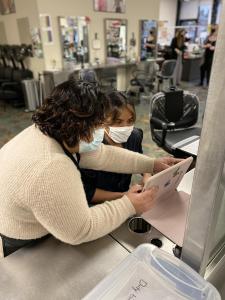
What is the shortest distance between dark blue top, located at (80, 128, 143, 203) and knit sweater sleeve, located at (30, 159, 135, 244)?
44 cm

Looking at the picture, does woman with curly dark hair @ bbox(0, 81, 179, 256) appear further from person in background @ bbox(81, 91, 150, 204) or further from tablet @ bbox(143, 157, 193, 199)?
person in background @ bbox(81, 91, 150, 204)

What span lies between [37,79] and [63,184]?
16.0ft

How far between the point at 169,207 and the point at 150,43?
6.24 metres

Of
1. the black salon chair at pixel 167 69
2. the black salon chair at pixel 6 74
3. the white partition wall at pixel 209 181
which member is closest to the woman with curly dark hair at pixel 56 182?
the white partition wall at pixel 209 181

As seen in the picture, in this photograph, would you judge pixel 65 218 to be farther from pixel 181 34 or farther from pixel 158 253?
pixel 181 34

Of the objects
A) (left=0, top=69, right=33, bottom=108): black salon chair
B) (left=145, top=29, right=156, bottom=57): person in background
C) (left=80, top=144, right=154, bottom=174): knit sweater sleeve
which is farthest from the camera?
(left=145, top=29, right=156, bottom=57): person in background

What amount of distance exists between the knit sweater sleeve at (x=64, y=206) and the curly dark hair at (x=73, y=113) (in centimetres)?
11

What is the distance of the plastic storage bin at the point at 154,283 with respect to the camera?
2.22ft

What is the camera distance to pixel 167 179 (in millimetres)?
1014

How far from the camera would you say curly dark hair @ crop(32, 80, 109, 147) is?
799 mm

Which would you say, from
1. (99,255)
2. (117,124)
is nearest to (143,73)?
(117,124)

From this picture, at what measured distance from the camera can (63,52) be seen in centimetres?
491

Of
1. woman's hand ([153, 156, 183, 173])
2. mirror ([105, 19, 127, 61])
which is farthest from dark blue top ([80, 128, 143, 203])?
mirror ([105, 19, 127, 61])

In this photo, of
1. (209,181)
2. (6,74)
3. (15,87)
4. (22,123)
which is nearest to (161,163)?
(209,181)
